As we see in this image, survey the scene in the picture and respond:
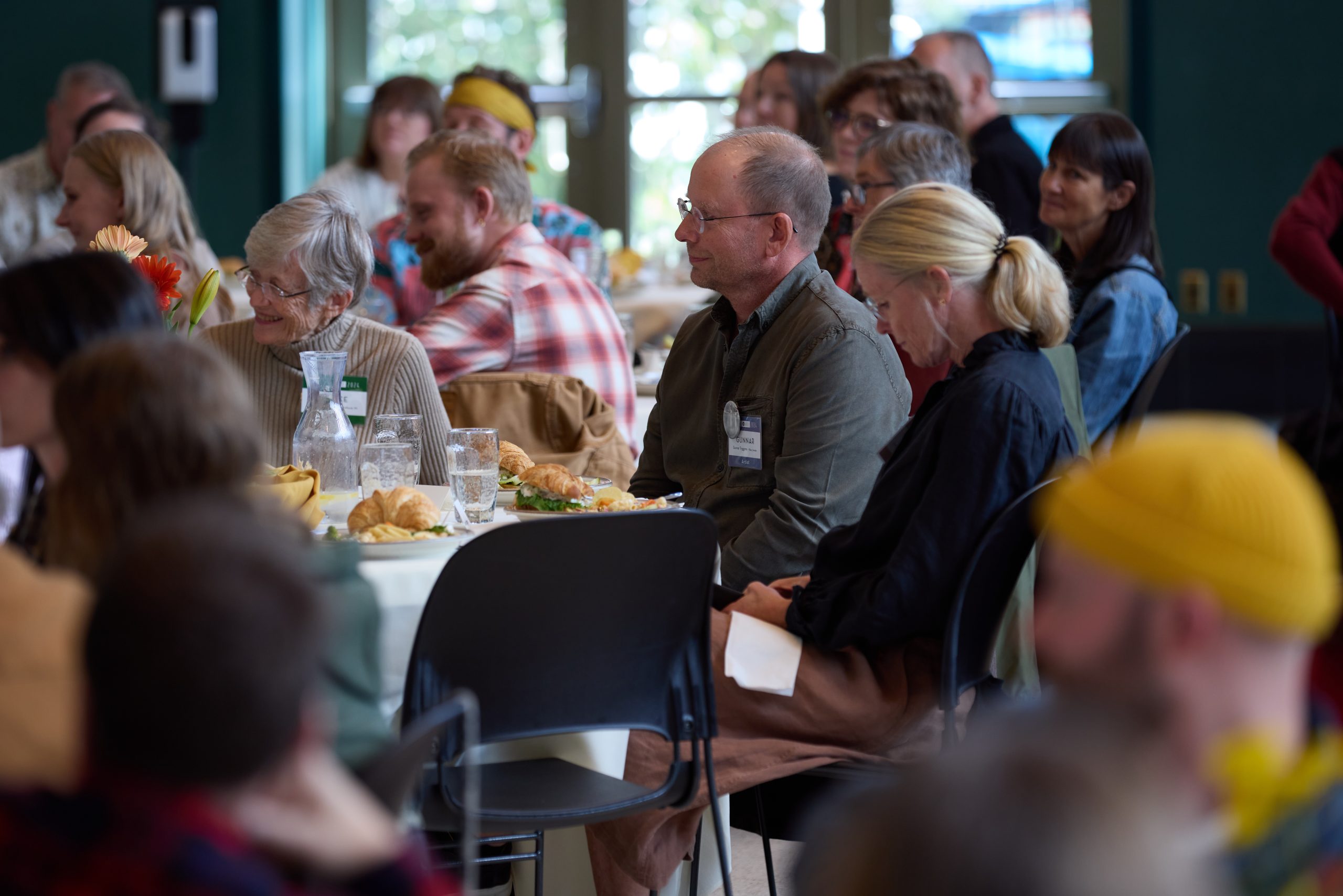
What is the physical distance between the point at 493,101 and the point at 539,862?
3906 millimetres

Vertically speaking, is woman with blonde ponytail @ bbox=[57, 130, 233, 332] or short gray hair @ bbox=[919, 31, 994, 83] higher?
short gray hair @ bbox=[919, 31, 994, 83]

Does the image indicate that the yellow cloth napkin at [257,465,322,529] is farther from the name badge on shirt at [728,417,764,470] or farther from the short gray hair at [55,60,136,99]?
the short gray hair at [55,60,136,99]

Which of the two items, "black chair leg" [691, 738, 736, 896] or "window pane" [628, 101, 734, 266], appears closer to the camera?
"black chair leg" [691, 738, 736, 896]

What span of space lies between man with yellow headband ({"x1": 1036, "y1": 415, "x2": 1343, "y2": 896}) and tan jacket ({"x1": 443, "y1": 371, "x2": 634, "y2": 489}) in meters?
2.41

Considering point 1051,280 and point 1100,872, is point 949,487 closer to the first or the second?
point 1051,280

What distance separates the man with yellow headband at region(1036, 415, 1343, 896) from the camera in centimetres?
96

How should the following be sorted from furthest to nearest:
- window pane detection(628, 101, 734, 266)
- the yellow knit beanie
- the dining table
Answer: window pane detection(628, 101, 734, 266), the dining table, the yellow knit beanie

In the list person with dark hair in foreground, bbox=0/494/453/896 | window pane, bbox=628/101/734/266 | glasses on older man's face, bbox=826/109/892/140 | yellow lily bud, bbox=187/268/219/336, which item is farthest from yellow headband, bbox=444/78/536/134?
person with dark hair in foreground, bbox=0/494/453/896

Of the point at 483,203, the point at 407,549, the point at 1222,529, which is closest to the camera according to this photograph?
the point at 1222,529

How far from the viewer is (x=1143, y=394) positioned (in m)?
3.90

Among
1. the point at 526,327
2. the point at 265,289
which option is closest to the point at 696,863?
the point at 265,289

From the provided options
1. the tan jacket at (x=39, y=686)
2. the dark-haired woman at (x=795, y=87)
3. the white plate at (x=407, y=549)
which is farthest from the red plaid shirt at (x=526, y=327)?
the tan jacket at (x=39, y=686)

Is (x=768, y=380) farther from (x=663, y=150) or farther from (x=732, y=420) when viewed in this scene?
(x=663, y=150)

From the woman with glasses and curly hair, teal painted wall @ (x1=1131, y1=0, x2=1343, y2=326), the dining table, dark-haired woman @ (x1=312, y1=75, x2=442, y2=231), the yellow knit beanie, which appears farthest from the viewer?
teal painted wall @ (x1=1131, y1=0, x2=1343, y2=326)
